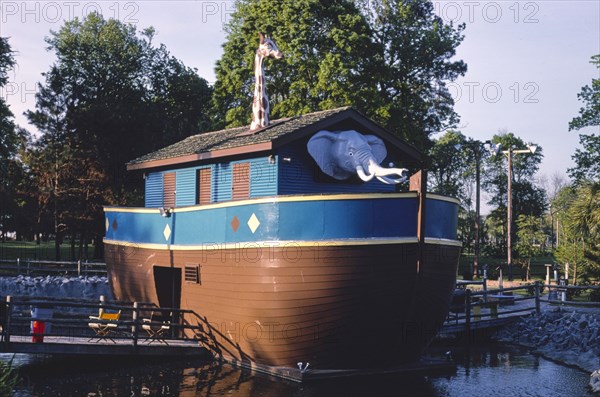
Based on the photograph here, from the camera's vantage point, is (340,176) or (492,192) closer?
(340,176)

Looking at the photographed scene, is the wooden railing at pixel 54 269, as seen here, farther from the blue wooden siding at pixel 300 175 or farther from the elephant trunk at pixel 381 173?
the elephant trunk at pixel 381 173

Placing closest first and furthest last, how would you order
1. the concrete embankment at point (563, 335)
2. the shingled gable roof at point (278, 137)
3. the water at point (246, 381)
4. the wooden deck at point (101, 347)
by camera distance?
the water at point (246, 381), the wooden deck at point (101, 347), the shingled gable roof at point (278, 137), the concrete embankment at point (563, 335)

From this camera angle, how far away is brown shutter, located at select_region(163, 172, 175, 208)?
65.8 ft

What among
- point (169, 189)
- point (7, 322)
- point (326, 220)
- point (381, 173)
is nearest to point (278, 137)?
point (381, 173)

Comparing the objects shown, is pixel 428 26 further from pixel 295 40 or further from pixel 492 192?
pixel 492 192

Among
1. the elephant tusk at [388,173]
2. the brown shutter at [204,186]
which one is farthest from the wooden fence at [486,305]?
the brown shutter at [204,186]

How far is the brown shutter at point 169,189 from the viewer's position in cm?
2005

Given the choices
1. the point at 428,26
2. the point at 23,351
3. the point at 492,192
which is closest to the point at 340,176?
the point at 23,351

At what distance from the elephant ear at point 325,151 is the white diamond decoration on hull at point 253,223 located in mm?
2163

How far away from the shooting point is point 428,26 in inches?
1556

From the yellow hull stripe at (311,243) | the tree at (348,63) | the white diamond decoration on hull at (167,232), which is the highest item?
the tree at (348,63)

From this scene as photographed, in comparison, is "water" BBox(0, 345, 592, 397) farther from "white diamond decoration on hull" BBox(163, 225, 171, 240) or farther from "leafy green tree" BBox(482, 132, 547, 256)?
"leafy green tree" BBox(482, 132, 547, 256)

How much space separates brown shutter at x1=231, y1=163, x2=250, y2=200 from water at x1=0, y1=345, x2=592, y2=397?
4.12m

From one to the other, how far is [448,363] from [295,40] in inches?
834
